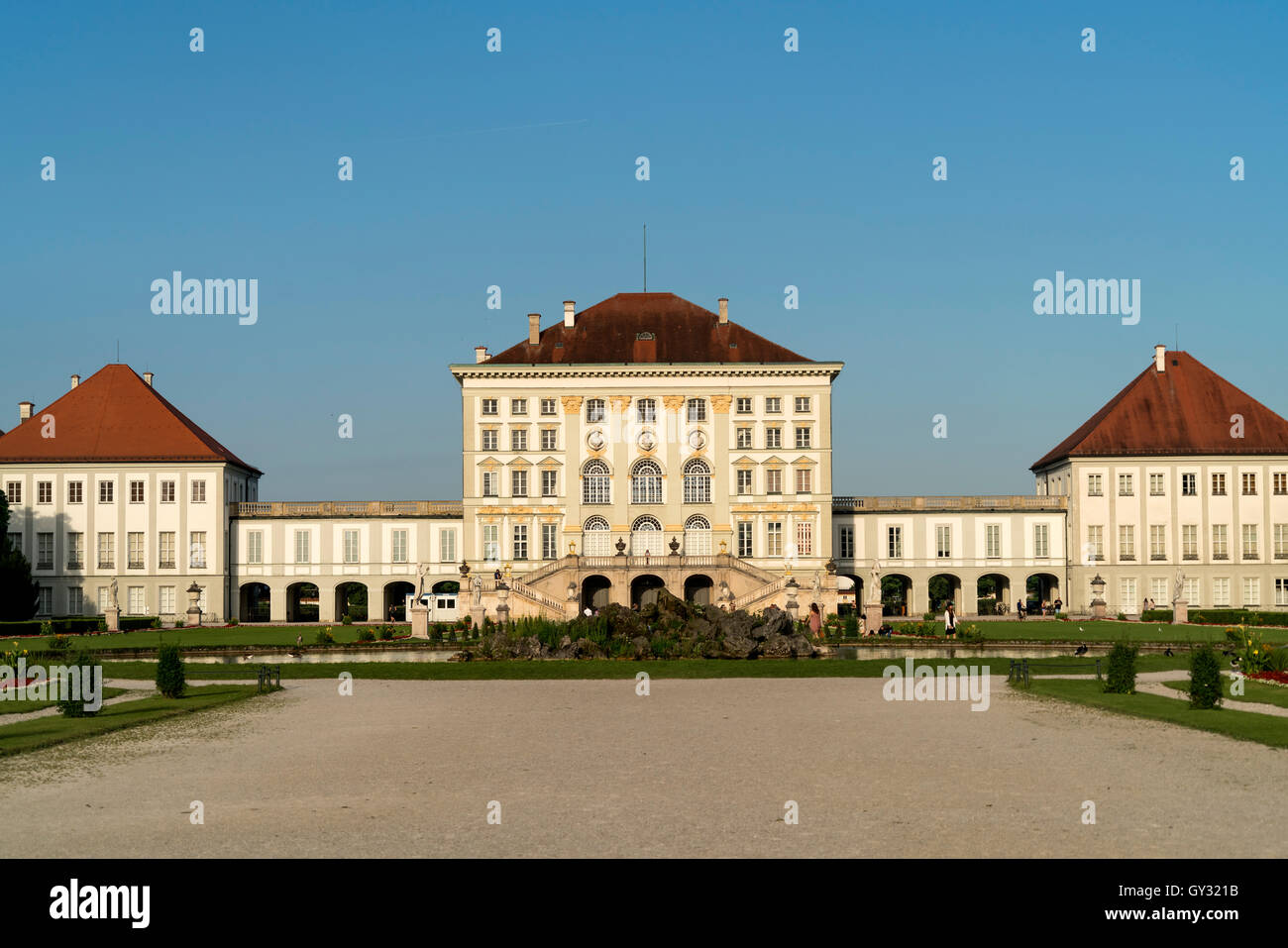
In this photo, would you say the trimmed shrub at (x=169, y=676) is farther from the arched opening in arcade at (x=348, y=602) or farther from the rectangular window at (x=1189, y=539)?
the rectangular window at (x=1189, y=539)

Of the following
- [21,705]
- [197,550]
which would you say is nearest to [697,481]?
[197,550]

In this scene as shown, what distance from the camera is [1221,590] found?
66.0 metres

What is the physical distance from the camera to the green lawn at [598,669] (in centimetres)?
3200

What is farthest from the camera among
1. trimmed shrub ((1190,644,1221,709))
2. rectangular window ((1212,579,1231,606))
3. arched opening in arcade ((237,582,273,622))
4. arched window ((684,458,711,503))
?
arched opening in arcade ((237,582,273,622))

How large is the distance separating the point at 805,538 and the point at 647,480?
329 inches

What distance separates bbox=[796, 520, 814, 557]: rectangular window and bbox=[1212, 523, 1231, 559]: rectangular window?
67.4ft

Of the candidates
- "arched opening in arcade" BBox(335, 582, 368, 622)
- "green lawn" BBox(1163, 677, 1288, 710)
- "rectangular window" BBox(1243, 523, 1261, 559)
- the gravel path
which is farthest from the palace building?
the gravel path

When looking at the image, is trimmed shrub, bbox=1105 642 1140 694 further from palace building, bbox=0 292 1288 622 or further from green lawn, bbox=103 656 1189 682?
palace building, bbox=0 292 1288 622

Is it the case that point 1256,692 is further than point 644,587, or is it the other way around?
point 644,587

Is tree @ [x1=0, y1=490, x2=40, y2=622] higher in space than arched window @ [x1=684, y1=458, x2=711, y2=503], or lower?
lower

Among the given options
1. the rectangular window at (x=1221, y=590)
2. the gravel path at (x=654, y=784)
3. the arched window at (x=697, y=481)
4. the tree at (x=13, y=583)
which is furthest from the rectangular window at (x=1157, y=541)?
the tree at (x=13, y=583)

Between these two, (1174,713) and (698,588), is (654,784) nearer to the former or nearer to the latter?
(1174,713)

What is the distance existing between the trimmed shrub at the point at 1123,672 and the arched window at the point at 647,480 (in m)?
40.3

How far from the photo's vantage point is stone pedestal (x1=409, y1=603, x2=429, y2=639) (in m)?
48.5
